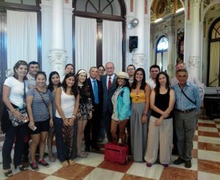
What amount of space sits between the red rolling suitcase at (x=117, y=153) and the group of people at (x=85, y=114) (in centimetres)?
16

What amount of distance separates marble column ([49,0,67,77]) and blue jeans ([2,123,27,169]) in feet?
9.39

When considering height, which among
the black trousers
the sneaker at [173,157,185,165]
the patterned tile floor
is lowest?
the patterned tile floor

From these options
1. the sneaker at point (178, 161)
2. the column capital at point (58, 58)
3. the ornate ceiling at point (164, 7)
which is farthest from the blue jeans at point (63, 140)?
the ornate ceiling at point (164, 7)

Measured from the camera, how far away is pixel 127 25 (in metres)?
6.34

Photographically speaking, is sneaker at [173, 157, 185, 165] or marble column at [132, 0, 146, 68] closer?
sneaker at [173, 157, 185, 165]

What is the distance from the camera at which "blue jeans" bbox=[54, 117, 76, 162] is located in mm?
2881

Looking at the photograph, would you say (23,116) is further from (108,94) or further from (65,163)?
(108,94)

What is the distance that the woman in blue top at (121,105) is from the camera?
297 cm

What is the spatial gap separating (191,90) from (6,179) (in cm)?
245

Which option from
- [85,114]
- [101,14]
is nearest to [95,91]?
[85,114]

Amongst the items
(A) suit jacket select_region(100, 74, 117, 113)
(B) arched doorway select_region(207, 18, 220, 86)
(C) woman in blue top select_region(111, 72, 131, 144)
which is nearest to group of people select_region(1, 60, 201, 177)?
(C) woman in blue top select_region(111, 72, 131, 144)

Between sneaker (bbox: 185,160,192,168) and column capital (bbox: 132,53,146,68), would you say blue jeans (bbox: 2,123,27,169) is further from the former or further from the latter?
column capital (bbox: 132,53,146,68)

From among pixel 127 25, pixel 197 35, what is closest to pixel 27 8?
pixel 127 25

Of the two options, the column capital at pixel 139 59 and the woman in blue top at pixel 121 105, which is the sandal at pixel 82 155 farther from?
the column capital at pixel 139 59
